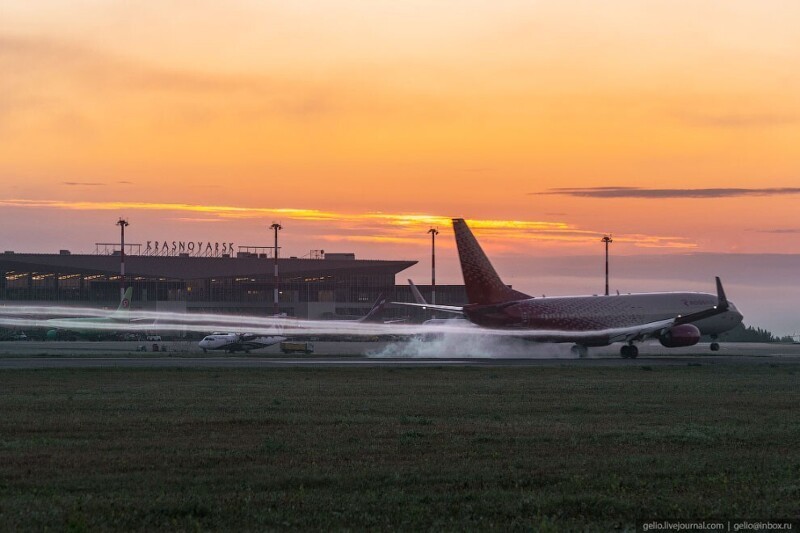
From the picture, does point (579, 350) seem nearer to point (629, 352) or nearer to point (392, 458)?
point (629, 352)

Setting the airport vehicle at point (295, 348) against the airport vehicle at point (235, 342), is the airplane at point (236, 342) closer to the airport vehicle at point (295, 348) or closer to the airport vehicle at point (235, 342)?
the airport vehicle at point (235, 342)

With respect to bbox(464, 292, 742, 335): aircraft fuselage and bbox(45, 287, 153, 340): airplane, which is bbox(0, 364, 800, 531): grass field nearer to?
bbox(464, 292, 742, 335): aircraft fuselage

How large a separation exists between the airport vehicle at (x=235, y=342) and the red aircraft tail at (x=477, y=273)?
3107 centimetres

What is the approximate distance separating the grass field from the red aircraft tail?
118 ft

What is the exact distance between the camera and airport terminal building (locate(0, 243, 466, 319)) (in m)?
175

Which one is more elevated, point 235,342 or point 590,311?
point 590,311

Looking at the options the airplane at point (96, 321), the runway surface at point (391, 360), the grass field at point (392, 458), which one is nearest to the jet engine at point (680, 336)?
the runway surface at point (391, 360)

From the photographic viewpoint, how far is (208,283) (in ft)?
603

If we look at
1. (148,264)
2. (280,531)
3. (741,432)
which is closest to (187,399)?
(741,432)

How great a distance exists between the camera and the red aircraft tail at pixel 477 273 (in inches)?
3216

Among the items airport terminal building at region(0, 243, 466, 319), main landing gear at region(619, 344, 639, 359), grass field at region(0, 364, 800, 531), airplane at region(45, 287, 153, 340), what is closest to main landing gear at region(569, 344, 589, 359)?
main landing gear at region(619, 344, 639, 359)

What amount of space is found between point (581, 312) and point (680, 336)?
28.6 feet

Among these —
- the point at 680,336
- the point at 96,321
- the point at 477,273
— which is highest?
the point at 477,273

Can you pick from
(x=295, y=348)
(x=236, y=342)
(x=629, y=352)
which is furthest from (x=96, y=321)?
(x=629, y=352)
